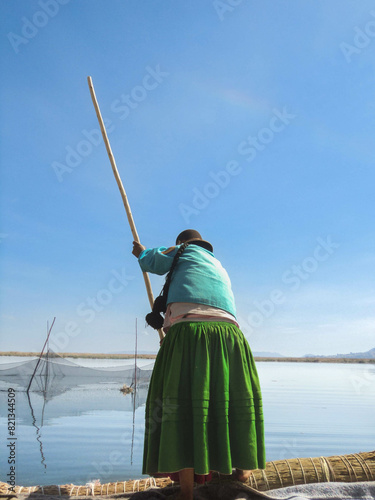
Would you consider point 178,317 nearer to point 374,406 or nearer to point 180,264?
point 180,264

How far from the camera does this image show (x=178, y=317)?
93.5 inches

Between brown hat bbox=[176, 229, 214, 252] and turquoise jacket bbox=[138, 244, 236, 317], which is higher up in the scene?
brown hat bbox=[176, 229, 214, 252]

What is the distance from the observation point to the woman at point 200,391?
216 cm

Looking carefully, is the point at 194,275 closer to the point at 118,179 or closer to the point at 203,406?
the point at 203,406

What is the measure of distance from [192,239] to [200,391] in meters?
0.91

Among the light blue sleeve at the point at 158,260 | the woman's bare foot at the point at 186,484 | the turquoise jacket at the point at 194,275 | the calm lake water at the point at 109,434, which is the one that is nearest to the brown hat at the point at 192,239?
the turquoise jacket at the point at 194,275

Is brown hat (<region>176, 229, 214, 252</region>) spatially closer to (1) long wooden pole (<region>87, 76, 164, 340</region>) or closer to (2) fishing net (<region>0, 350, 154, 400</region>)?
(1) long wooden pole (<region>87, 76, 164, 340</region>)

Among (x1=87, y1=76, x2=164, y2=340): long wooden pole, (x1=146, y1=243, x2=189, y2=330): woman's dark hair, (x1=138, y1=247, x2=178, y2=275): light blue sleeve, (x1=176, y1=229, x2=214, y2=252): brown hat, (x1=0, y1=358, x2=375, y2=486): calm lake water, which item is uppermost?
(x1=87, y1=76, x2=164, y2=340): long wooden pole

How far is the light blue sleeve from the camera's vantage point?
2.48 m

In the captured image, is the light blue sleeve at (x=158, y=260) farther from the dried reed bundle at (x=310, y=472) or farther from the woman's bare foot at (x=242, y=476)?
the dried reed bundle at (x=310, y=472)

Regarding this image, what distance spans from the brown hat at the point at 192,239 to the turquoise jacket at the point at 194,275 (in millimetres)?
68

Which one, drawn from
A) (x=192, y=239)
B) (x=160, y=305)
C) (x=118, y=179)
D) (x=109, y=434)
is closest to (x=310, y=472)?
(x=160, y=305)

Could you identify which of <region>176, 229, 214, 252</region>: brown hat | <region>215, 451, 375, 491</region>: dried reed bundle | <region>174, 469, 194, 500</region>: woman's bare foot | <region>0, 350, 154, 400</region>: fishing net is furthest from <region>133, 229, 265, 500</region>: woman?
<region>0, 350, 154, 400</region>: fishing net

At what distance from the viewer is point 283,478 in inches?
107
